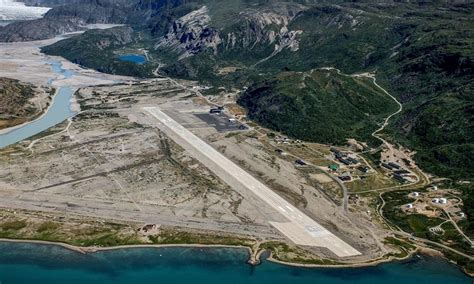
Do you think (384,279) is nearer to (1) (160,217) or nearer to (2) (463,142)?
(1) (160,217)

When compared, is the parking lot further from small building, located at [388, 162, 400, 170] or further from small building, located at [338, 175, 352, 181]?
small building, located at [388, 162, 400, 170]

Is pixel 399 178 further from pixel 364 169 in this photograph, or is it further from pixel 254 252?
pixel 254 252

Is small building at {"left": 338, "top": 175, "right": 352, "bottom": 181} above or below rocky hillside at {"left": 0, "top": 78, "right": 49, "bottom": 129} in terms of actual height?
above

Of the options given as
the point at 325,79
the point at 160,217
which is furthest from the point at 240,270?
→ the point at 325,79

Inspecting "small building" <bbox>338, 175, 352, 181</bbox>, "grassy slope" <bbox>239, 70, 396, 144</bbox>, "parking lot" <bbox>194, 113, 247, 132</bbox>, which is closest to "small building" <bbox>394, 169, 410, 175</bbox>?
"small building" <bbox>338, 175, 352, 181</bbox>

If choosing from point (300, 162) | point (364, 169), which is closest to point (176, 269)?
point (300, 162)

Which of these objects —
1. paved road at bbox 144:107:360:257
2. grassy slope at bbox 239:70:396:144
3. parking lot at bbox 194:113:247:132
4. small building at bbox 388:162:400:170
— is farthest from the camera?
parking lot at bbox 194:113:247:132

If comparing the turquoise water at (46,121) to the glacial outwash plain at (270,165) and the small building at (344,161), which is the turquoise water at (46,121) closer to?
the glacial outwash plain at (270,165)

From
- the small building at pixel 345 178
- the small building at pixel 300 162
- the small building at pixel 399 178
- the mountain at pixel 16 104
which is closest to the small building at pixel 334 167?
the small building at pixel 345 178

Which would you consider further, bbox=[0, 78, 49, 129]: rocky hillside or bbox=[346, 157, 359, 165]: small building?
bbox=[0, 78, 49, 129]: rocky hillside
